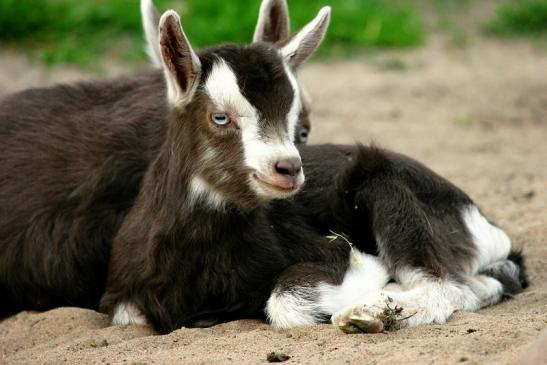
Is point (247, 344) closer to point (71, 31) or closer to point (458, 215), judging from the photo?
point (458, 215)

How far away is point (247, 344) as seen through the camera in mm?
5895

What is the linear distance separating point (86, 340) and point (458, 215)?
259 centimetres

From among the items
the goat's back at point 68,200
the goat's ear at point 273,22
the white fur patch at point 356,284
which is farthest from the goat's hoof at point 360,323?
the goat's ear at point 273,22

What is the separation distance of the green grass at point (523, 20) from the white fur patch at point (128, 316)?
1016 centimetres

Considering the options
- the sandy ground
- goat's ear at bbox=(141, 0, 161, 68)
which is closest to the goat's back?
the sandy ground

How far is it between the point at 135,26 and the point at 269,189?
8.71 m

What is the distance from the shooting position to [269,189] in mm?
5969

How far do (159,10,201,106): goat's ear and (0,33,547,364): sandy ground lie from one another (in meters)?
1.41

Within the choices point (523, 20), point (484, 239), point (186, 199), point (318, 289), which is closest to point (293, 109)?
point (186, 199)

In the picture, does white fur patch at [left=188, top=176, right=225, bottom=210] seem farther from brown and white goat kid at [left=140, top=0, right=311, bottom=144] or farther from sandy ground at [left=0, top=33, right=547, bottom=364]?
brown and white goat kid at [left=140, top=0, right=311, bottom=144]

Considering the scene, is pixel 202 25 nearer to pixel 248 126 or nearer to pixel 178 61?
pixel 178 61

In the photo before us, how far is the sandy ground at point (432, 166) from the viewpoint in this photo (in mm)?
5551

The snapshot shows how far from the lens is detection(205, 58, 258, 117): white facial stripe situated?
20.0ft

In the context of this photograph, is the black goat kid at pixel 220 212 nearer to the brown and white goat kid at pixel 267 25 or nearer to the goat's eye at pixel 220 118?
the goat's eye at pixel 220 118
